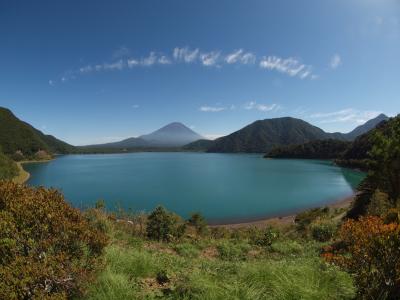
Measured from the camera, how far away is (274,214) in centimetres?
3381

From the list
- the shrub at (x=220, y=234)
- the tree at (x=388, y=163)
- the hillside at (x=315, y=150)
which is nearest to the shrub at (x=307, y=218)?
the shrub at (x=220, y=234)

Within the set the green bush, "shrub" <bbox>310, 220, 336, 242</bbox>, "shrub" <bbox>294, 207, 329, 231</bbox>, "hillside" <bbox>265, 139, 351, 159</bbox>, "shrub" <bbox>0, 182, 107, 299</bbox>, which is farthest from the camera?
"hillside" <bbox>265, 139, 351, 159</bbox>

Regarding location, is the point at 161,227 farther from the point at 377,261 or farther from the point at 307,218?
the point at 307,218

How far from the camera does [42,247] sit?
11.3 feet

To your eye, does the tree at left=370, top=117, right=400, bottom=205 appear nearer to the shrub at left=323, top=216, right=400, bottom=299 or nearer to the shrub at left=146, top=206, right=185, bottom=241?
the shrub at left=146, top=206, right=185, bottom=241

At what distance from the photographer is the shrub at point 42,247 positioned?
3067mm

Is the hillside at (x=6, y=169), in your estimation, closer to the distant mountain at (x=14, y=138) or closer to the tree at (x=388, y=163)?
the tree at (x=388, y=163)

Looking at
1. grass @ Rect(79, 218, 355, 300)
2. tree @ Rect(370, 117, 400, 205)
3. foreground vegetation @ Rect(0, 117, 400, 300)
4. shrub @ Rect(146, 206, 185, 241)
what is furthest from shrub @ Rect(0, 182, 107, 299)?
A: tree @ Rect(370, 117, 400, 205)

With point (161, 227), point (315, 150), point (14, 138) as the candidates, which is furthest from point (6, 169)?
point (315, 150)

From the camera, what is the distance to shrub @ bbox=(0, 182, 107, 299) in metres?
3.07

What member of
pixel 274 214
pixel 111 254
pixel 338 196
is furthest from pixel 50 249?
pixel 338 196

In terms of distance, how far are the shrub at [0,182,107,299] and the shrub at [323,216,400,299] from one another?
341 centimetres

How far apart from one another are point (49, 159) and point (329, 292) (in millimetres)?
162570

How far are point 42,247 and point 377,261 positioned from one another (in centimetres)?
414
